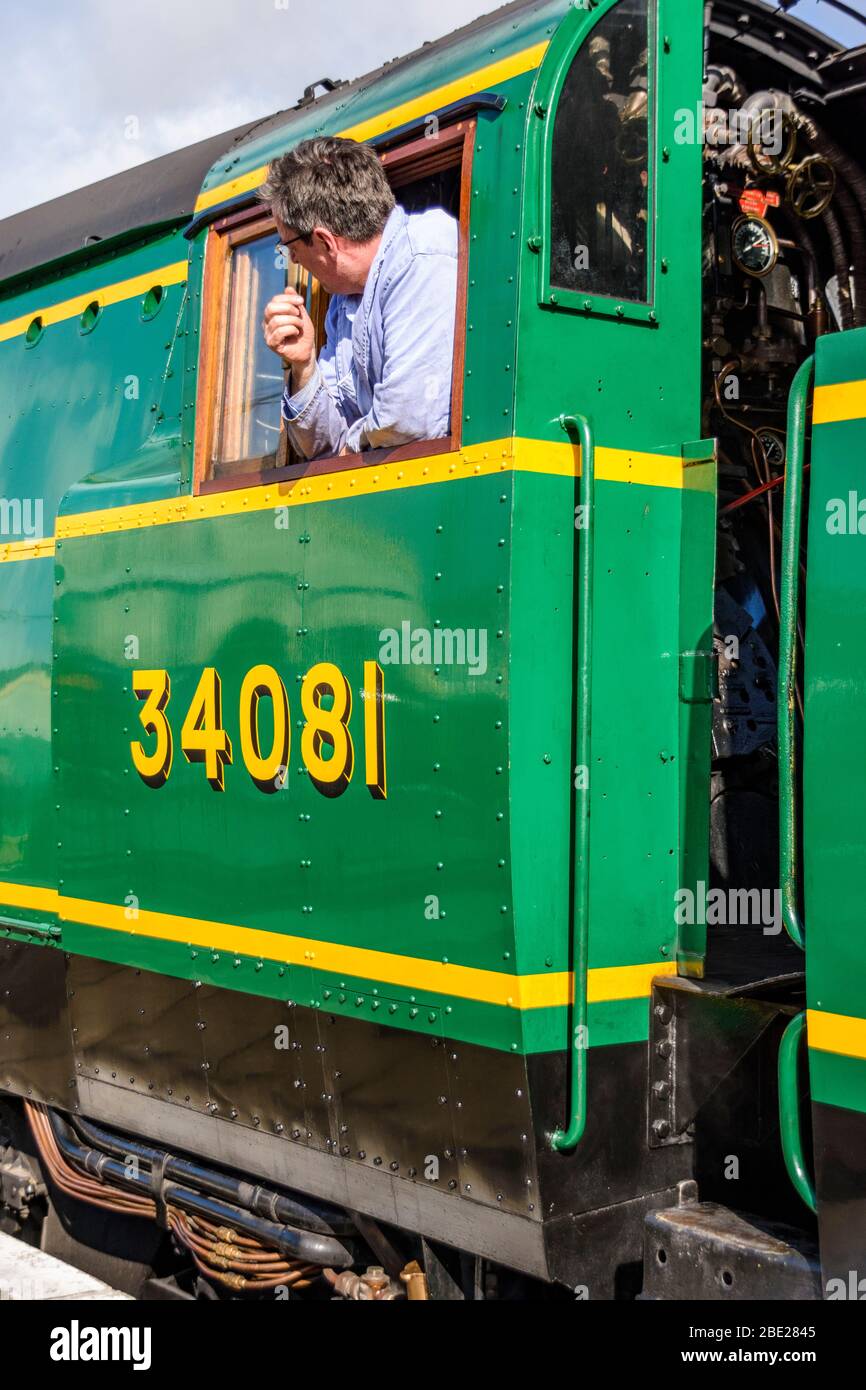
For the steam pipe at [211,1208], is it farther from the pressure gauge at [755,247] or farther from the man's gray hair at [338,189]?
the pressure gauge at [755,247]

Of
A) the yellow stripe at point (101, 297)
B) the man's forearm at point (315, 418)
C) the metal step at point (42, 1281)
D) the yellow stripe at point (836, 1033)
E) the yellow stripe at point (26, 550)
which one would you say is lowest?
the metal step at point (42, 1281)

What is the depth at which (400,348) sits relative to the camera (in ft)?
11.3

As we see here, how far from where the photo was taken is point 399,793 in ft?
11.0

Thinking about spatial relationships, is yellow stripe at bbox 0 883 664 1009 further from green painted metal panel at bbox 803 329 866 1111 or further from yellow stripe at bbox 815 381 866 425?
yellow stripe at bbox 815 381 866 425

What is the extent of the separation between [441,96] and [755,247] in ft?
3.52

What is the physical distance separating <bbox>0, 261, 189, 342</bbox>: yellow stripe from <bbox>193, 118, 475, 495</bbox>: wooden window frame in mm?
431

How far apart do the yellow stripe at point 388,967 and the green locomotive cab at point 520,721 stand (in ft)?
0.04

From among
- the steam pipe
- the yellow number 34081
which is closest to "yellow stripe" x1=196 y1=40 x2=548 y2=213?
the yellow number 34081

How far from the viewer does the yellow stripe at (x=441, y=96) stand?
3264 mm

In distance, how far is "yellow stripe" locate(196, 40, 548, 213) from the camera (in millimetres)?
3264

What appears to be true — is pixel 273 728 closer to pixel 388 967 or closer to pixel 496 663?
pixel 388 967
